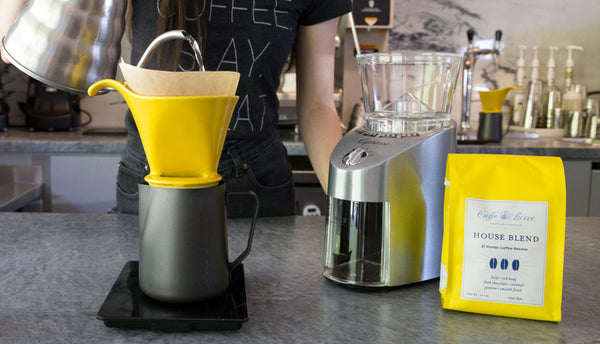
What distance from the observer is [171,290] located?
60 cm

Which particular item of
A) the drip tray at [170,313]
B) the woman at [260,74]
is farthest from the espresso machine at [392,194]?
the woman at [260,74]

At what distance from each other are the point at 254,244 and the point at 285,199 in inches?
16.6

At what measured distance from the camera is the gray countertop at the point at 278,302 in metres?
0.59

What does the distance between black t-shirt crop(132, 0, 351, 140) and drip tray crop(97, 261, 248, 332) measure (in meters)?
0.64

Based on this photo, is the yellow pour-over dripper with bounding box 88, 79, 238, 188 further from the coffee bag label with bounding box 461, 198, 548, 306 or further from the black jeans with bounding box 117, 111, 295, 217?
the black jeans with bounding box 117, 111, 295, 217

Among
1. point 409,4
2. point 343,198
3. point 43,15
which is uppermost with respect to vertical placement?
point 409,4

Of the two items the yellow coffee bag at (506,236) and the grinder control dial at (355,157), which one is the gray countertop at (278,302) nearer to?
the yellow coffee bag at (506,236)

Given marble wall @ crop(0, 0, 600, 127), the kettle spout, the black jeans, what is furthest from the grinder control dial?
marble wall @ crop(0, 0, 600, 127)

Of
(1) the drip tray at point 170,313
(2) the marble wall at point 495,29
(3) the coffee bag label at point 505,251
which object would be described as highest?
(2) the marble wall at point 495,29

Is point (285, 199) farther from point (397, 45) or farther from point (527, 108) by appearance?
point (527, 108)

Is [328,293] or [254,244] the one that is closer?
[328,293]

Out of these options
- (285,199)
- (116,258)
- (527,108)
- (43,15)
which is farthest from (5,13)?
(527,108)

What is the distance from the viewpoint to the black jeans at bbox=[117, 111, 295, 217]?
4.08 ft

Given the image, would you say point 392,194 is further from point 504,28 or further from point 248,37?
point 504,28
